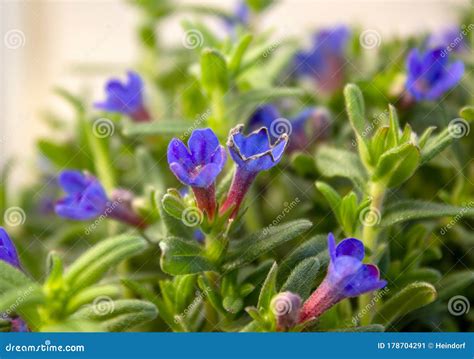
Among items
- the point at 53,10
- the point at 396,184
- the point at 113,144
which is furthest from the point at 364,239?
the point at 53,10

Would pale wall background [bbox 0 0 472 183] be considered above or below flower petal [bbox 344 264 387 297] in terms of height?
above

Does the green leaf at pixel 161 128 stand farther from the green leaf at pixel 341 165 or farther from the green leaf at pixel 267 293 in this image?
the green leaf at pixel 267 293

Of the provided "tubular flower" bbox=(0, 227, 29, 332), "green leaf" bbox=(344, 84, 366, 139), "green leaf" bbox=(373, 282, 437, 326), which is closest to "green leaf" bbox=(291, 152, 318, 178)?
"green leaf" bbox=(344, 84, 366, 139)

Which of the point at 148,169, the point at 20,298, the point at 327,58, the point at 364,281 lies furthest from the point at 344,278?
the point at 327,58

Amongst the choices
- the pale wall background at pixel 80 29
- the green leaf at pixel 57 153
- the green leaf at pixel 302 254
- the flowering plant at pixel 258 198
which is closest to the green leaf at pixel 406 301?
the flowering plant at pixel 258 198

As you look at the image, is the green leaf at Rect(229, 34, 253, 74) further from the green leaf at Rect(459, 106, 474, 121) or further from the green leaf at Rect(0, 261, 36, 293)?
the green leaf at Rect(0, 261, 36, 293)

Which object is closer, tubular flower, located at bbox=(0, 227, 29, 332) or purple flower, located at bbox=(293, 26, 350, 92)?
tubular flower, located at bbox=(0, 227, 29, 332)

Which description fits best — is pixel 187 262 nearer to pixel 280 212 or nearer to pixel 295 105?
pixel 280 212
